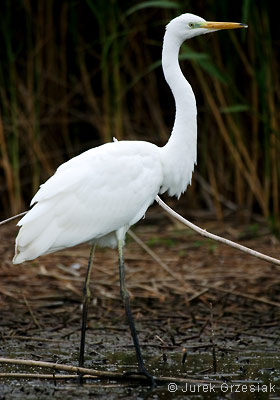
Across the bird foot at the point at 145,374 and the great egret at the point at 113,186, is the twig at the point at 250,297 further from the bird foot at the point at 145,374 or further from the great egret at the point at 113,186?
the bird foot at the point at 145,374

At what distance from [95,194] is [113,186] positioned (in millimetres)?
121

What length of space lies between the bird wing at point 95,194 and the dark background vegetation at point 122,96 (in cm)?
284

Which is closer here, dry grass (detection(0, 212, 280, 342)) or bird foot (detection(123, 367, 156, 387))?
bird foot (detection(123, 367, 156, 387))

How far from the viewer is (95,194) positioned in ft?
15.6

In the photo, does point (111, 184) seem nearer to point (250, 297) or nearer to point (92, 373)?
point (92, 373)

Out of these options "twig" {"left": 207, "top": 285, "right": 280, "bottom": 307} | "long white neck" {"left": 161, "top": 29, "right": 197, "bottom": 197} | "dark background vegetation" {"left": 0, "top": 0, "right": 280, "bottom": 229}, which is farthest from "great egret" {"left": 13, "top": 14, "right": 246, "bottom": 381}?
"dark background vegetation" {"left": 0, "top": 0, "right": 280, "bottom": 229}

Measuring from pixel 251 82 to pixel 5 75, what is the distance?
268 centimetres

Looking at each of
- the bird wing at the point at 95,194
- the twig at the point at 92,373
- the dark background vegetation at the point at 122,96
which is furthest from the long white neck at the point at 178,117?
the dark background vegetation at the point at 122,96

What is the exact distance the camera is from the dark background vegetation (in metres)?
7.84

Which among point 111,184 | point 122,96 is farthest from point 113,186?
point 122,96

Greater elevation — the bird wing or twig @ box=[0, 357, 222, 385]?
the bird wing

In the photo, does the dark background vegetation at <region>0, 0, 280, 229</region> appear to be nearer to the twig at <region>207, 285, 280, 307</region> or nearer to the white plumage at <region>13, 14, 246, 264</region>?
the twig at <region>207, 285, 280, 307</region>

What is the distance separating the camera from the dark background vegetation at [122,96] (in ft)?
25.7

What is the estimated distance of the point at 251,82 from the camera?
27.0 feet
